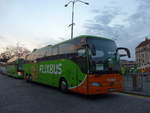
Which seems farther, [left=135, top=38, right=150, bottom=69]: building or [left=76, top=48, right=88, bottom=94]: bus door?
[left=135, top=38, right=150, bottom=69]: building

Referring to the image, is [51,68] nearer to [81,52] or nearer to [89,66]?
[81,52]

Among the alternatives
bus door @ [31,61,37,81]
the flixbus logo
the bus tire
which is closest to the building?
bus door @ [31,61,37,81]

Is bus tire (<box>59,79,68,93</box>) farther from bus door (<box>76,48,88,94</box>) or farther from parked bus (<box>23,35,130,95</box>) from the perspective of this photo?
bus door (<box>76,48,88,94</box>)

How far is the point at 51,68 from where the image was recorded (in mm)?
12773

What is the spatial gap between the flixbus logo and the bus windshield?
3.54 meters

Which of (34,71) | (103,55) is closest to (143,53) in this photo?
(34,71)

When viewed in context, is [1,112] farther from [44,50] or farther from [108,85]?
[44,50]

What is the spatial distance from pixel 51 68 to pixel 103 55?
5302mm

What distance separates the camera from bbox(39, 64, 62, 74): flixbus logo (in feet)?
38.1

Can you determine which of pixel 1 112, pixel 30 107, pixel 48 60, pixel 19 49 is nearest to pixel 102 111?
pixel 30 107

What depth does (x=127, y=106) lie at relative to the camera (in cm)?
717

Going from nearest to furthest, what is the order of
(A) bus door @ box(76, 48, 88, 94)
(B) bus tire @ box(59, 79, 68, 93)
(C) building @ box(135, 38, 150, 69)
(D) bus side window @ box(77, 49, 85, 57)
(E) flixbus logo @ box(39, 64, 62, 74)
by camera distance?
(A) bus door @ box(76, 48, 88, 94) < (D) bus side window @ box(77, 49, 85, 57) < (B) bus tire @ box(59, 79, 68, 93) < (E) flixbus logo @ box(39, 64, 62, 74) < (C) building @ box(135, 38, 150, 69)

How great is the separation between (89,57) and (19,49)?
7015 centimetres

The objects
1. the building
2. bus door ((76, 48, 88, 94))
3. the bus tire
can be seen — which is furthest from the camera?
the building
